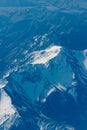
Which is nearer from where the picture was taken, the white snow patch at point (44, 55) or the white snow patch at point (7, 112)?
the white snow patch at point (7, 112)

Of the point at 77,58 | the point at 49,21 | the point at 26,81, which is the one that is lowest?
the point at 26,81

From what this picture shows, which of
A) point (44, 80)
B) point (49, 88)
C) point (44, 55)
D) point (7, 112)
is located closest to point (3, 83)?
point (44, 80)

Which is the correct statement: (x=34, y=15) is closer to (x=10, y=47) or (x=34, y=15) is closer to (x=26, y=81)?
(x=10, y=47)

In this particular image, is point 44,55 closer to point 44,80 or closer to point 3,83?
point 44,80

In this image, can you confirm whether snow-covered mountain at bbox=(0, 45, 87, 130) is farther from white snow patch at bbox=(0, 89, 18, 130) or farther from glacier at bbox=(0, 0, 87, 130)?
white snow patch at bbox=(0, 89, 18, 130)

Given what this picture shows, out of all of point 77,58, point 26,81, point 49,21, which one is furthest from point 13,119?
point 49,21

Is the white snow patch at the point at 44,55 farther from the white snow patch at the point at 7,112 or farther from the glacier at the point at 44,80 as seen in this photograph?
the white snow patch at the point at 7,112

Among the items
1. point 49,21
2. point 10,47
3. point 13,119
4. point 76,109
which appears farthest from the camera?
point 49,21

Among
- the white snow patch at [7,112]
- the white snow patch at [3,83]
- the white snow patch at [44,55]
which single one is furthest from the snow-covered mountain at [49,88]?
the white snow patch at [7,112]
